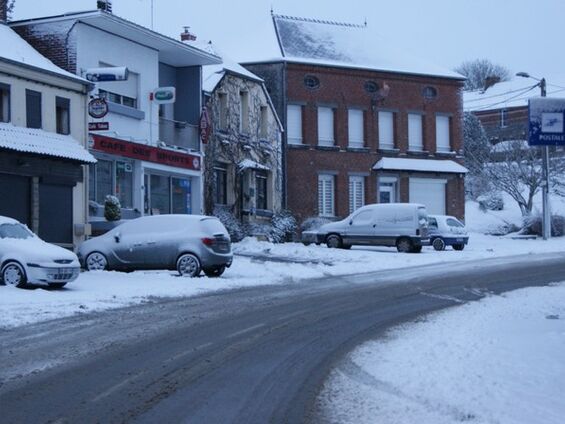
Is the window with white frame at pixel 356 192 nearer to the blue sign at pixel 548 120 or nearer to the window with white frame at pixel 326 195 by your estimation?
the window with white frame at pixel 326 195

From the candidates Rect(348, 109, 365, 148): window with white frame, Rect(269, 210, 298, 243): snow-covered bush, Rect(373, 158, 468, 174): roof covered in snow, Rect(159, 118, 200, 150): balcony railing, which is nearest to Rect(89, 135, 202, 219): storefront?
Rect(159, 118, 200, 150): balcony railing

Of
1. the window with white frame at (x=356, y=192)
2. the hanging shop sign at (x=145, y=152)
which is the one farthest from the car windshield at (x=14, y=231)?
the window with white frame at (x=356, y=192)

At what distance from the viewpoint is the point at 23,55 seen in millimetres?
25547

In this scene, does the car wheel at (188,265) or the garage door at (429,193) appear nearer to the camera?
the car wheel at (188,265)

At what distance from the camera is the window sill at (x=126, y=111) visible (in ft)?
94.5

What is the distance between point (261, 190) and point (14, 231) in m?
22.6

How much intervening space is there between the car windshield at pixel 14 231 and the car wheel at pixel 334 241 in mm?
17195

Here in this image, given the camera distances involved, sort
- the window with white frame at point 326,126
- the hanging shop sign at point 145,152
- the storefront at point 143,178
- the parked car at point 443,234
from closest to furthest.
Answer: the hanging shop sign at point 145,152, the storefront at point 143,178, the parked car at point 443,234, the window with white frame at point 326,126

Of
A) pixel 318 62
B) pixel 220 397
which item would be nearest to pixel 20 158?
pixel 220 397

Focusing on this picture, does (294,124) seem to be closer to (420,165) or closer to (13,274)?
(420,165)

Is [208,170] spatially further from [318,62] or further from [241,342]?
[241,342]

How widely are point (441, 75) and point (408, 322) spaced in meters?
35.6

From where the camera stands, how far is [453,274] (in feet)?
75.5

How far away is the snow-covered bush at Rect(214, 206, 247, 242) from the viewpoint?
114ft
